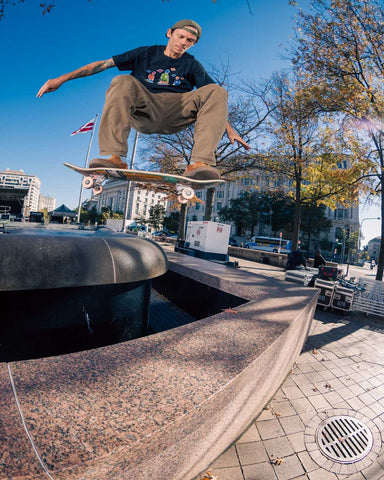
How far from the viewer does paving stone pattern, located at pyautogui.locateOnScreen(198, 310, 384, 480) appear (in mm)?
1823

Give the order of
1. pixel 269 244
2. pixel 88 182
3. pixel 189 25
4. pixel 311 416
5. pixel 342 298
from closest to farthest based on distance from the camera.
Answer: pixel 311 416
pixel 189 25
pixel 88 182
pixel 342 298
pixel 269 244

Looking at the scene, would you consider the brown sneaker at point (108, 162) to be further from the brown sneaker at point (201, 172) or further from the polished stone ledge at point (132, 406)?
the polished stone ledge at point (132, 406)

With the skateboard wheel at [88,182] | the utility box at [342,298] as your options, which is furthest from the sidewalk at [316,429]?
the utility box at [342,298]

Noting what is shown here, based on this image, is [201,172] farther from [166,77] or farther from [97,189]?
[97,189]

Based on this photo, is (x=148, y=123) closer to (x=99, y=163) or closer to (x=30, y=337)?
(x=99, y=163)

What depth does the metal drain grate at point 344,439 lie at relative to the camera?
207 cm

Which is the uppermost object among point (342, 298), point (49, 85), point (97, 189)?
point (49, 85)

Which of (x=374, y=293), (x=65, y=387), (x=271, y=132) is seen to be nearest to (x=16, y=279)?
(x=65, y=387)

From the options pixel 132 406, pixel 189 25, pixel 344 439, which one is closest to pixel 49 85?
pixel 189 25

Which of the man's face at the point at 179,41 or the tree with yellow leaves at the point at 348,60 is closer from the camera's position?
the man's face at the point at 179,41

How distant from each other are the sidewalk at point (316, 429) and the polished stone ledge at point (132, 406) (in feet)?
0.84

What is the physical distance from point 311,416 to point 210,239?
35.2ft

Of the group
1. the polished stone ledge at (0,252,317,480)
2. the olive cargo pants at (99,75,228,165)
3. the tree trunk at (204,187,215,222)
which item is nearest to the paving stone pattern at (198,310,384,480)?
the polished stone ledge at (0,252,317,480)

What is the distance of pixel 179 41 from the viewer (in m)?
2.80
